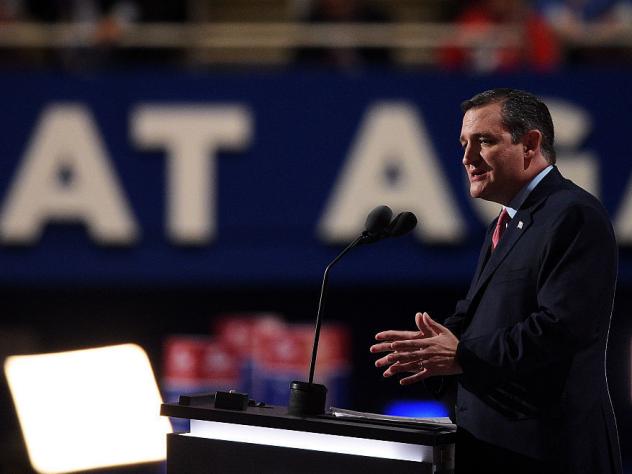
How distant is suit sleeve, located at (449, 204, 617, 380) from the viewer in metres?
2.30

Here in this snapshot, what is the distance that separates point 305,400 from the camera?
8.04 feet

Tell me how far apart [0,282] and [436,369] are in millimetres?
5410

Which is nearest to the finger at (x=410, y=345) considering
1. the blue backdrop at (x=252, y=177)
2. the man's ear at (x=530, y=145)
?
the man's ear at (x=530, y=145)

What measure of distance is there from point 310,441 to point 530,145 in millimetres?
748

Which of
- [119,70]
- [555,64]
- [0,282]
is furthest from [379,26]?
[0,282]

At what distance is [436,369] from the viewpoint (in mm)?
2375

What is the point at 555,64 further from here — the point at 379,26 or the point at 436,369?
the point at 436,369

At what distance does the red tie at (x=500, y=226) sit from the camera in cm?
261

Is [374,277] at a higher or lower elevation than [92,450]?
higher

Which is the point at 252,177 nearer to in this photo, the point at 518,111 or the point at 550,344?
the point at 518,111

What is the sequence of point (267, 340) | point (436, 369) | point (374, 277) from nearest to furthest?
point (436, 369)
point (374, 277)
point (267, 340)

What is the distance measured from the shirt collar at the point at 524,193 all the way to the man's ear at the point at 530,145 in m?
0.04

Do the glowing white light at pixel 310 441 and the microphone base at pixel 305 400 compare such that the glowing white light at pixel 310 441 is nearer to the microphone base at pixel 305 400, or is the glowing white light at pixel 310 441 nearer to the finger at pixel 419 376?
the microphone base at pixel 305 400

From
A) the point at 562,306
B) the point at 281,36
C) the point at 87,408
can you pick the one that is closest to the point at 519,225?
the point at 562,306
